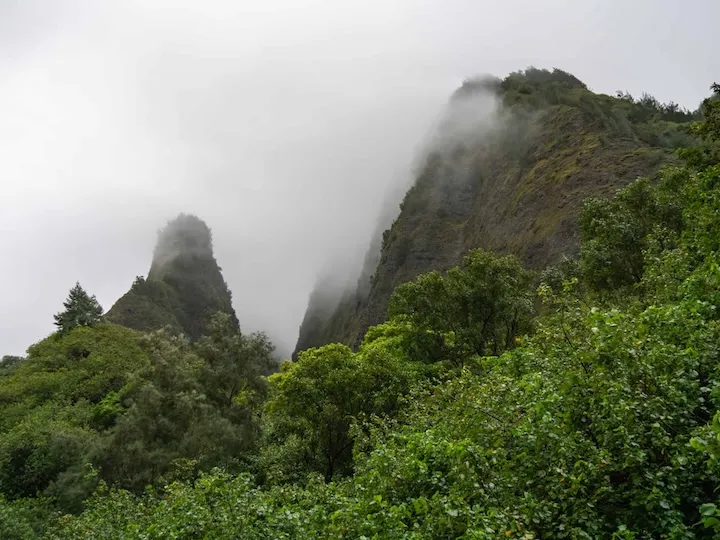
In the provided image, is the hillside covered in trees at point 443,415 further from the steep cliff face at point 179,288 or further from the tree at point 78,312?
the steep cliff face at point 179,288

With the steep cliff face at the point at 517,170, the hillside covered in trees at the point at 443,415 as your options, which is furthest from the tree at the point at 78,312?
the steep cliff face at the point at 517,170

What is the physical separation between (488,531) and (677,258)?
12913 millimetres

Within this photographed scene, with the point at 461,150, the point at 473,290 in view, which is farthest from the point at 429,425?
the point at 461,150

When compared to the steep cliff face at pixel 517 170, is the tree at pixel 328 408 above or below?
below

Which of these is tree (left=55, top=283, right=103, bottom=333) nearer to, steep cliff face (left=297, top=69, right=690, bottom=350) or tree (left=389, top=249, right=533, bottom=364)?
tree (left=389, top=249, right=533, bottom=364)

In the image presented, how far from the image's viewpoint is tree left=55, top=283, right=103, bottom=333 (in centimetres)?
4931

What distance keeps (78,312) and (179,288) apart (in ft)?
242

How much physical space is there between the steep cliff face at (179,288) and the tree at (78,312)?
25.9 meters

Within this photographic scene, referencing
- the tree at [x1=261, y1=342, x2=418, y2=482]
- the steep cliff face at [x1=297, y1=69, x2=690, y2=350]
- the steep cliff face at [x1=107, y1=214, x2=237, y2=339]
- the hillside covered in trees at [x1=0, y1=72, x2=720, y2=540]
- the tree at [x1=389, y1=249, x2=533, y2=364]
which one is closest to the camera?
the hillside covered in trees at [x1=0, y1=72, x2=720, y2=540]

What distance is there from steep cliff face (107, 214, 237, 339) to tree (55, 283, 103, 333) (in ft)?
85.0

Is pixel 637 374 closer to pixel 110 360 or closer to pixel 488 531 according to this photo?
pixel 488 531

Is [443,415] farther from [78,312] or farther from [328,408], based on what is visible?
[78,312]

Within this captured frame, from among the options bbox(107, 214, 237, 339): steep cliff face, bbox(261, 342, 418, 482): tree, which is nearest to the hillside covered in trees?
bbox(261, 342, 418, 482): tree

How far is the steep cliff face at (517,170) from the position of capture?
5928cm
